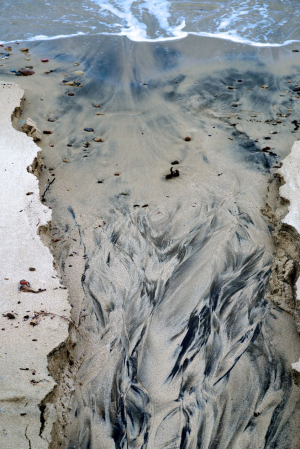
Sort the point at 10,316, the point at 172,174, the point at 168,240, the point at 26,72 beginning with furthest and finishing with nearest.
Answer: the point at 26,72, the point at 172,174, the point at 168,240, the point at 10,316

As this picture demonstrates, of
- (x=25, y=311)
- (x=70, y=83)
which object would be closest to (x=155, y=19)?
(x=70, y=83)


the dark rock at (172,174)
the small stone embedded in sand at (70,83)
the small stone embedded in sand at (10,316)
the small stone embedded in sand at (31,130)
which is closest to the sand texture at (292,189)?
the dark rock at (172,174)

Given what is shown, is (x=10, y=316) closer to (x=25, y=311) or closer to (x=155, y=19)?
(x=25, y=311)

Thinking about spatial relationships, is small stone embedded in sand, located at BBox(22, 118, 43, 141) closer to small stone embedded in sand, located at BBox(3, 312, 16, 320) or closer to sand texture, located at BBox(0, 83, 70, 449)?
sand texture, located at BBox(0, 83, 70, 449)

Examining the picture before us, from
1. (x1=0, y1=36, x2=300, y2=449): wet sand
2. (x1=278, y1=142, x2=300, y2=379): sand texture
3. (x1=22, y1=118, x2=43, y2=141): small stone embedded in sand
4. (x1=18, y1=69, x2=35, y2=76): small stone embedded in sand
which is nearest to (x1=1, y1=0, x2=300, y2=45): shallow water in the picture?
(x1=0, y1=36, x2=300, y2=449): wet sand

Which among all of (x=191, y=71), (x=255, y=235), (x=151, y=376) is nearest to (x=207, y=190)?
(x=255, y=235)

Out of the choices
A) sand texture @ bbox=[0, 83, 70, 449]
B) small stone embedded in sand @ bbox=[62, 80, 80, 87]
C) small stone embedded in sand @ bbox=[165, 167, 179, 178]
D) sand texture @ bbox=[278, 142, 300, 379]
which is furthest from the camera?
small stone embedded in sand @ bbox=[62, 80, 80, 87]

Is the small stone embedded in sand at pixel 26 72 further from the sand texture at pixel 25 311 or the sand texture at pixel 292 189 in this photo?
the sand texture at pixel 292 189
